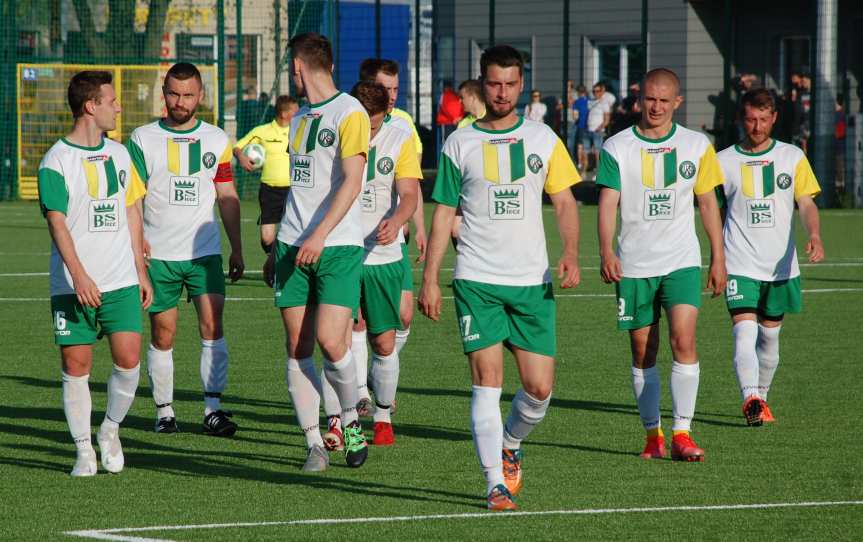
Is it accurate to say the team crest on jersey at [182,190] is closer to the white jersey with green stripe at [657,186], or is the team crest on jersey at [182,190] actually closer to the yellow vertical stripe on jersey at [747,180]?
the white jersey with green stripe at [657,186]

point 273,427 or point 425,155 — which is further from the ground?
point 425,155

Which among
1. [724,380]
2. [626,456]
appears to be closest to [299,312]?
[626,456]

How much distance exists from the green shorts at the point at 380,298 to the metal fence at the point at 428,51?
20.1 m

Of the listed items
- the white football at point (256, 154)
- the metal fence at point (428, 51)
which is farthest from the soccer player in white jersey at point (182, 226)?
the metal fence at point (428, 51)

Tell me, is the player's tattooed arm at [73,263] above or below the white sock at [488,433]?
above

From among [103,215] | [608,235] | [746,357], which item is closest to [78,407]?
[103,215]

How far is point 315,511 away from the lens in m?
6.43

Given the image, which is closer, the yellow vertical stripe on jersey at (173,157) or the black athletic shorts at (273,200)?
the yellow vertical stripe on jersey at (173,157)

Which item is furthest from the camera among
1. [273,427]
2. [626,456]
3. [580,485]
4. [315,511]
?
[273,427]

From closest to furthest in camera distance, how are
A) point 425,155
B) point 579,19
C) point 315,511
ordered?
point 315,511
point 425,155
point 579,19

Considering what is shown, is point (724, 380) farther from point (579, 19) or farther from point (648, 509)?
point (579, 19)

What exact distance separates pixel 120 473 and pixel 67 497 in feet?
1.78

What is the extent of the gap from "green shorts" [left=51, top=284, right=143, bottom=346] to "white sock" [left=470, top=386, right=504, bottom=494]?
1.69m

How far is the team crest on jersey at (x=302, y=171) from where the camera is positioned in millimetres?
7125
